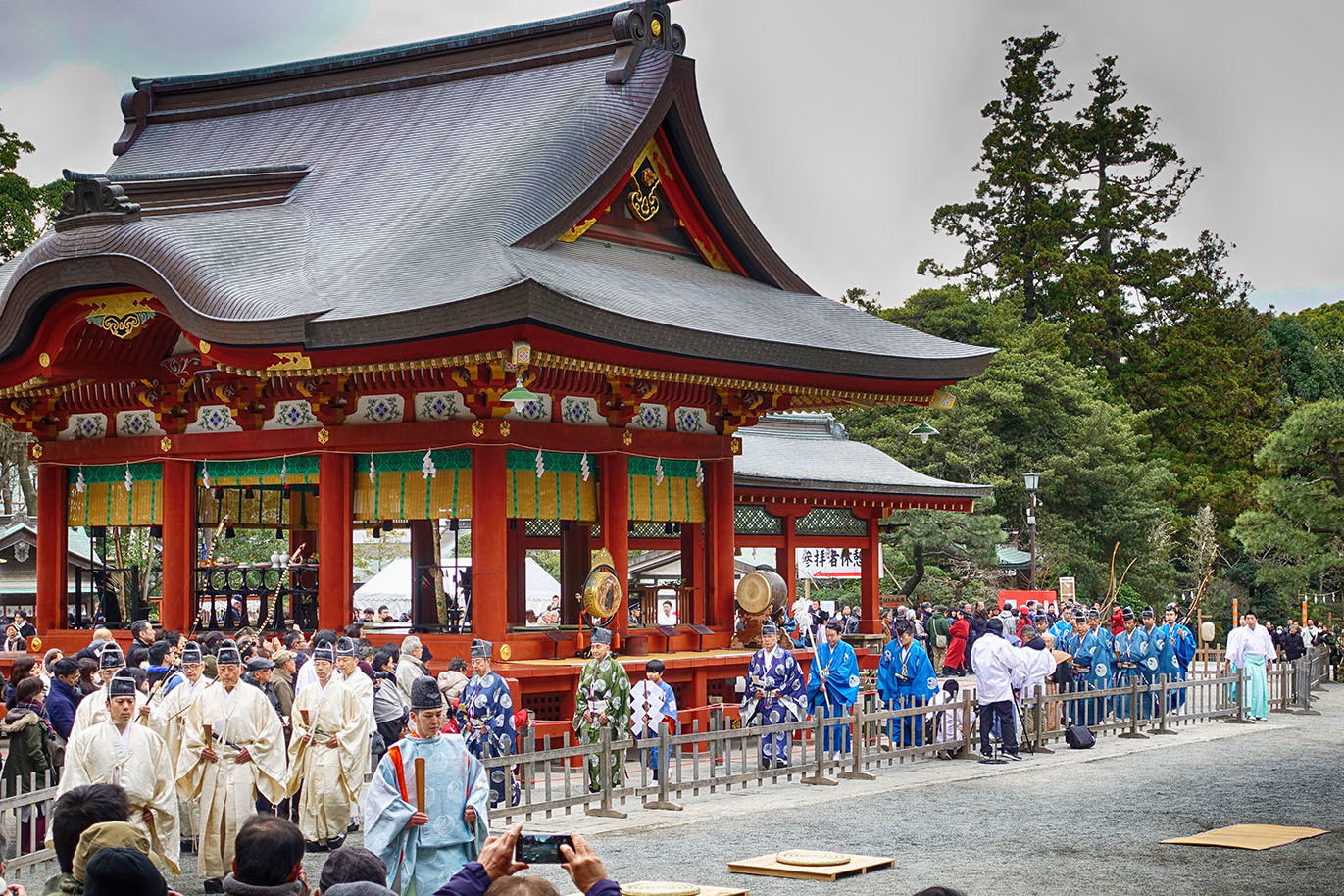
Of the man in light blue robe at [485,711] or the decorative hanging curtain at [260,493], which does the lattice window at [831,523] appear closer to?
the decorative hanging curtain at [260,493]

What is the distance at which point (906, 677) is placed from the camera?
1781cm

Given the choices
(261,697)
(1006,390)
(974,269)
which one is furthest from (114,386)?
(974,269)

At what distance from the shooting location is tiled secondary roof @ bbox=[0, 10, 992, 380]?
1622cm

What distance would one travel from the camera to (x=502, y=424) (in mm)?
16969

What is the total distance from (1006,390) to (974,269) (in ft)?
66.1

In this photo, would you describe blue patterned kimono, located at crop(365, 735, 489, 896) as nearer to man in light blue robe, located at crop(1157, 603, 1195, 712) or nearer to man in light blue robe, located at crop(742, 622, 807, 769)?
man in light blue robe, located at crop(742, 622, 807, 769)

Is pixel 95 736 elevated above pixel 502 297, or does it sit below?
below

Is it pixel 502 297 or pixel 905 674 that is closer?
pixel 502 297

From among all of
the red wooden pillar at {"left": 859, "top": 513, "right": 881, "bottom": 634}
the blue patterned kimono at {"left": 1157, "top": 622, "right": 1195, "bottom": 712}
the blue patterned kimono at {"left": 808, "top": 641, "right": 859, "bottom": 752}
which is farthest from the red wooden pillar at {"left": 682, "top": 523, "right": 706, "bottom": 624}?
the red wooden pillar at {"left": 859, "top": 513, "right": 881, "bottom": 634}

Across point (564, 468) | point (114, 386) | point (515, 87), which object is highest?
point (515, 87)

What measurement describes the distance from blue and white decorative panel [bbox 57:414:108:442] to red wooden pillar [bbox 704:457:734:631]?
8.06 m

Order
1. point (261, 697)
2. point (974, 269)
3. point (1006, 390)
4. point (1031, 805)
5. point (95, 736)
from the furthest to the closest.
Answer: point (974, 269) → point (1006, 390) → point (1031, 805) → point (261, 697) → point (95, 736)

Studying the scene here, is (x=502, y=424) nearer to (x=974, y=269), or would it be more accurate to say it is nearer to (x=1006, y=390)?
(x=1006, y=390)

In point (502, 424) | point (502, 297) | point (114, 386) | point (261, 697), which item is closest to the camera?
point (261, 697)
